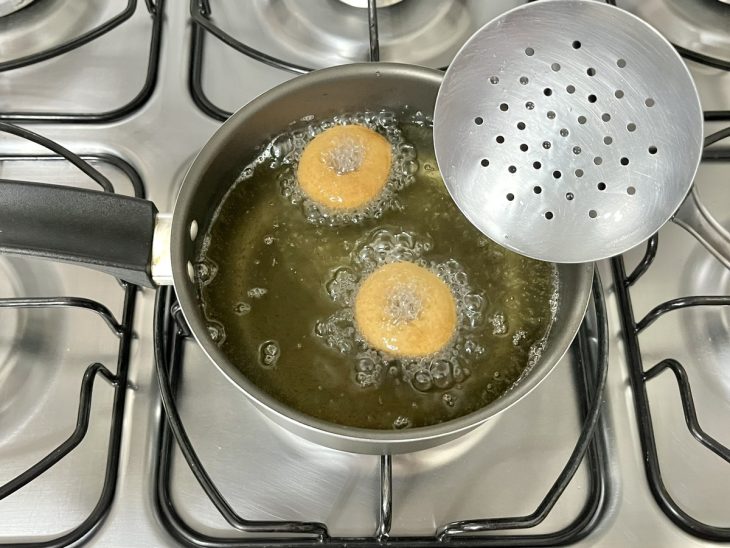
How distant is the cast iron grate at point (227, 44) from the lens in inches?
27.5

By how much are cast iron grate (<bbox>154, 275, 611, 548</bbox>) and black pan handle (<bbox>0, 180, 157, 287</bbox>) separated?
0.10 meters

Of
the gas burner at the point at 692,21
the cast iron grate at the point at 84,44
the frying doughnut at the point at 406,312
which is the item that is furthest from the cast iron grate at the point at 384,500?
the gas burner at the point at 692,21

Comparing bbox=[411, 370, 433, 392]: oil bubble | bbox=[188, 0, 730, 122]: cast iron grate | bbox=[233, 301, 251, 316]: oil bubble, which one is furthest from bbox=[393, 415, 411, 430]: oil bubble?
bbox=[188, 0, 730, 122]: cast iron grate

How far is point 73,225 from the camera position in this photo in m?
0.49

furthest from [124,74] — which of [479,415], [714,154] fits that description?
A: [714,154]

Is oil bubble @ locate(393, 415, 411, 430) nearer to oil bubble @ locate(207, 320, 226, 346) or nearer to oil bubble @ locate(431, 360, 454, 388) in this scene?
oil bubble @ locate(431, 360, 454, 388)

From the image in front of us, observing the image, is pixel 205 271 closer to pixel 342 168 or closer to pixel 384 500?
pixel 342 168

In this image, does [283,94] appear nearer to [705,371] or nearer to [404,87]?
[404,87]

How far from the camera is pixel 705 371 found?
0.64 meters

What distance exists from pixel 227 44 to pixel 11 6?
0.27 m

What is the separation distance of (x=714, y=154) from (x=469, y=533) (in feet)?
1.65

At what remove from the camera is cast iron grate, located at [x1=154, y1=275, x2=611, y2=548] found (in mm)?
538

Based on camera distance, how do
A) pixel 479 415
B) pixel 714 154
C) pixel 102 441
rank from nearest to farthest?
1. pixel 479 415
2. pixel 102 441
3. pixel 714 154

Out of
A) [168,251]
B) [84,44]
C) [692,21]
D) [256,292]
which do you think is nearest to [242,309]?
[256,292]
